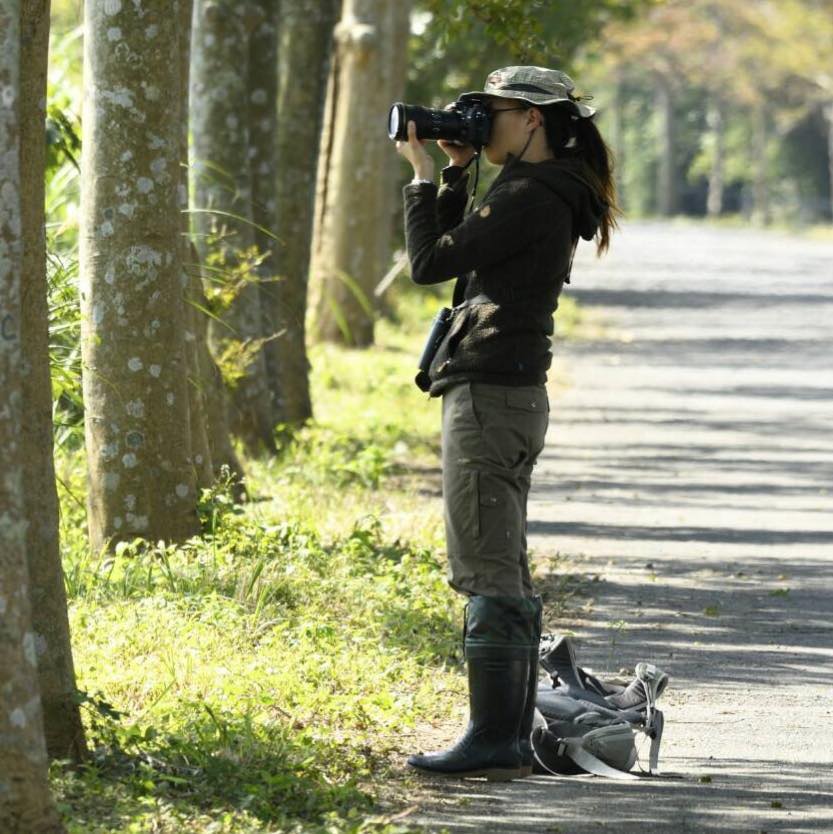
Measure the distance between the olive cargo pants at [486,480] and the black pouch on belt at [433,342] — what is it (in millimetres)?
161

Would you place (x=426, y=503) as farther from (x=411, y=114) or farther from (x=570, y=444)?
(x=411, y=114)

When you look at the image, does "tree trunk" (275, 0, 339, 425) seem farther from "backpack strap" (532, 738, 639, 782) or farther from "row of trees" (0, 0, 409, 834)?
"backpack strap" (532, 738, 639, 782)

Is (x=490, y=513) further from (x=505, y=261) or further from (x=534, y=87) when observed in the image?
(x=534, y=87)

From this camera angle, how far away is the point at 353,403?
1602cm

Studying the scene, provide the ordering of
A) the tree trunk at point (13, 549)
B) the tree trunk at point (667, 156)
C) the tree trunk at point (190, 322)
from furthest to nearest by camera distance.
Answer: the tree trunk at point (667, 156)
the tree trunk at point (190, 322)
the tree trunk at point (13, 549)

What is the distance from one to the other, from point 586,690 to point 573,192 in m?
1.63

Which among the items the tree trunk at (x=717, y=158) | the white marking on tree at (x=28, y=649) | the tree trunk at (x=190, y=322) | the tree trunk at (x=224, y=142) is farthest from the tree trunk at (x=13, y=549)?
the tree trunk at (x=717, y=158)

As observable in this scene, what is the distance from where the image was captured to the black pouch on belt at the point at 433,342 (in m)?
6.07

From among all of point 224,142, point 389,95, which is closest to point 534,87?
point 224,142

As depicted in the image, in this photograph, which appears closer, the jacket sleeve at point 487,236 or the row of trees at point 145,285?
the row of trees at point 145,285

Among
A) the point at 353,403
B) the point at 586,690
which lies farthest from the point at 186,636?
the point at 353,403

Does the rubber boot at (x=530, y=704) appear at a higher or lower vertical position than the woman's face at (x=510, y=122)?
lower

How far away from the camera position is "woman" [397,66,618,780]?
5.89 m

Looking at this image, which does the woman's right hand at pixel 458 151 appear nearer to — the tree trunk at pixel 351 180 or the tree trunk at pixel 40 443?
the tree trunk at pixel 40 443
